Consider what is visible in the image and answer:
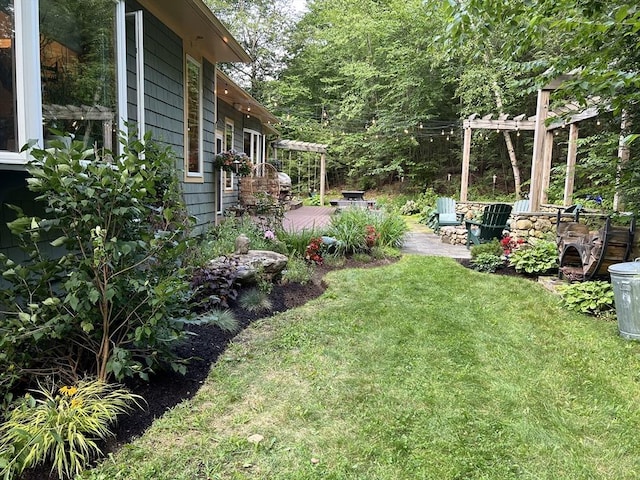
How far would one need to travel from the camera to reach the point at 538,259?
596cm

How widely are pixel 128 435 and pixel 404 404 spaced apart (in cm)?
153

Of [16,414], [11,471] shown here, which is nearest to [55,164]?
[16,414]

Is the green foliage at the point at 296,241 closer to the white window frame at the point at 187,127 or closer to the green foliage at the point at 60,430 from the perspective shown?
the white window frame at the point at 187,127

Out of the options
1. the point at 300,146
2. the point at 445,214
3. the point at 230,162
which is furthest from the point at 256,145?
the point at 445,214

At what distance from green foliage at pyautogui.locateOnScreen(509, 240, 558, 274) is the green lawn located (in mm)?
1646

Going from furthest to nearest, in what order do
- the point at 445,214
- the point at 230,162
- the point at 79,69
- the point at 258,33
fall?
the point at 258,33
the point at 445,214
the point at 230,162
the point at 79,69

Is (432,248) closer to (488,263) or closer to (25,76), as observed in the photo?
(488,263)

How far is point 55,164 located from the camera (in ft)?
6.61

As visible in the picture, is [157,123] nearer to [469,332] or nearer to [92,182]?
[92,182]

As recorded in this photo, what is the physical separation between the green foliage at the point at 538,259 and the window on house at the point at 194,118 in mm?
5085

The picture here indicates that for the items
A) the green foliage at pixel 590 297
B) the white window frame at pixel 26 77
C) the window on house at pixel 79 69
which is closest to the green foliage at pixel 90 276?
the white window frame at pixel 26 77

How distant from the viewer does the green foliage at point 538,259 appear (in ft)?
19.2

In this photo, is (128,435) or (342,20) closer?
(128,435)

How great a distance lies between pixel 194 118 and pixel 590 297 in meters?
5.89
